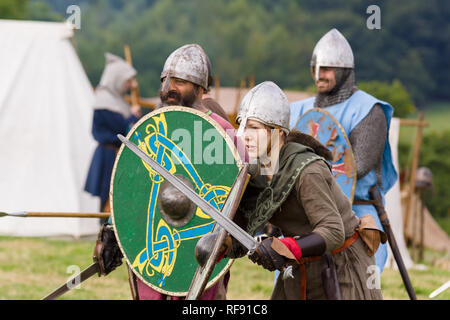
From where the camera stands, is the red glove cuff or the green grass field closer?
the red glove cuff

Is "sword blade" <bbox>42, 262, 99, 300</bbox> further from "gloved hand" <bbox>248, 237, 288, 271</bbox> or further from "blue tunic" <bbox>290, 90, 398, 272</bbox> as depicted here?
"blue tunic" <bbox>290, 90, 398, 272</bbox>

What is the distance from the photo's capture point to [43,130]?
40.6 feet

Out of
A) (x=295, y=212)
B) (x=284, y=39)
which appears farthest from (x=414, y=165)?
(x=284, y=39)

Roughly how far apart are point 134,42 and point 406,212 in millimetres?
37110

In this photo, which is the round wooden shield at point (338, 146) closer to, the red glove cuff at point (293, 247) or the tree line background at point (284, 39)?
the red glove cuff at point (293, 247)

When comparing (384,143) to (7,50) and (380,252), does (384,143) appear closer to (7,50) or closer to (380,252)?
(380,252)

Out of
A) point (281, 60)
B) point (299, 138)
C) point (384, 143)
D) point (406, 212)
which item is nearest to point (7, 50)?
point (406, 212)

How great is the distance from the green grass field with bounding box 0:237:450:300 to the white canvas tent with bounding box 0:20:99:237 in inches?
37.7

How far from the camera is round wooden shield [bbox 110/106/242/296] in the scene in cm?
458

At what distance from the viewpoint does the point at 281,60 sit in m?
46.2

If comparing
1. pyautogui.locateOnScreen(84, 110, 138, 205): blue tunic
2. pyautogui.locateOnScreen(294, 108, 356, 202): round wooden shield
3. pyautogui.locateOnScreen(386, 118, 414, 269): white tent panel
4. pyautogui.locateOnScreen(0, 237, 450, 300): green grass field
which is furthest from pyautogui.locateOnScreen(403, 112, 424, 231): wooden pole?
pyautogui.locateOnScreen(294, 108, 356, 202): round wooden shield

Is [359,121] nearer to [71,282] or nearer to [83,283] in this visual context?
[71,282]

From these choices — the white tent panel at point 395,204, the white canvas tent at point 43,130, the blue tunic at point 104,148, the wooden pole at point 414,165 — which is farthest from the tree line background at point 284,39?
the white tent panel at point 395,204

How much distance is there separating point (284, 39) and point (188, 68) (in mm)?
42891
